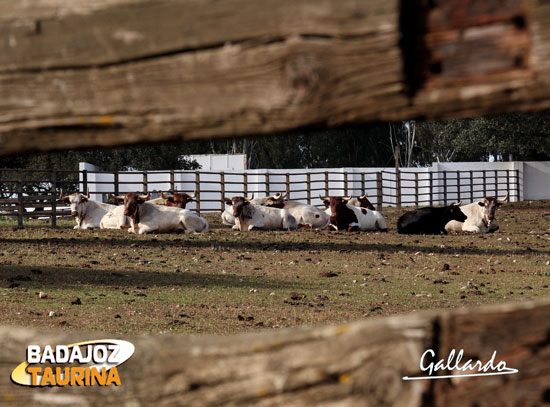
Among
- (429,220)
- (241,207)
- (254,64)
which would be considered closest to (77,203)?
(241,207)

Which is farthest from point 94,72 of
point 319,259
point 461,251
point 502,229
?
point 502,229

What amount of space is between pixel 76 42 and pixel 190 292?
34.9 ft

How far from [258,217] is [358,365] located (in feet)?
78.7

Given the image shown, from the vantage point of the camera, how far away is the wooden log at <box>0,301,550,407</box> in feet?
5.74

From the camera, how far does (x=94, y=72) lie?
1.85 m

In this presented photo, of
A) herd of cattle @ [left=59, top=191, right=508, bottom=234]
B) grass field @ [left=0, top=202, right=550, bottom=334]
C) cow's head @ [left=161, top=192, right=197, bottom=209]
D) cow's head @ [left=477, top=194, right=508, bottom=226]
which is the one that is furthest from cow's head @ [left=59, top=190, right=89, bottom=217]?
cow's head @ [left=477, top=194, right=508, bottom=226]

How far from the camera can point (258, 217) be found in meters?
25.7

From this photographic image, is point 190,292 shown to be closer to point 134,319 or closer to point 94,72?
point 134,319

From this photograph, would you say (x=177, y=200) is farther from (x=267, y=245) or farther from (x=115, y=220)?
(x=267, y=245)

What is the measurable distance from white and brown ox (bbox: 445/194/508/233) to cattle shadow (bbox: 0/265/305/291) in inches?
504

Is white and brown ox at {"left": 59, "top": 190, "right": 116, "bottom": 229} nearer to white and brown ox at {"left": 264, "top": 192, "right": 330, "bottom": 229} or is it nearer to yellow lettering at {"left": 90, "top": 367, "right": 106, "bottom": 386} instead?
white and brown ox at {"left": 264, "top": 192, "right": 330, "bottom": 229}

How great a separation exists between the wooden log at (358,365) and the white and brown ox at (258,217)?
76.1 feet

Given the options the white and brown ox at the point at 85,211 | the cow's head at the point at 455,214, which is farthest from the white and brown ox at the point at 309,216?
the white and brown ox at the point at 85,211

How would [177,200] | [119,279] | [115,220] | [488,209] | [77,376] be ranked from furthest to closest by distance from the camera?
[177,200] → [488,209] → [115,220] → [119,279] → [77,376]
